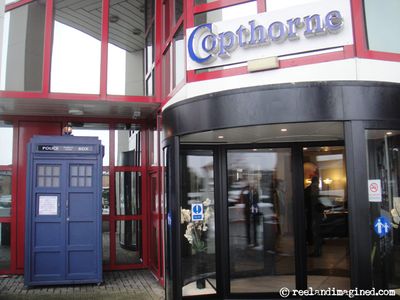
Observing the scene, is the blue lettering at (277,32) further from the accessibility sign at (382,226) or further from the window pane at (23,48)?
the window pane at (23,48)

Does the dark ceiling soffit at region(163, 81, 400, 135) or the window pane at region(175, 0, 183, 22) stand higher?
the window pane at region(175, 0, 183, 22)

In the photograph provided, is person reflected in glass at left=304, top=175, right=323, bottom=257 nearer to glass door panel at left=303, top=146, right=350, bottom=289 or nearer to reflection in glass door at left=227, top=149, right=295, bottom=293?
glass door panel at left=303, top=146, right=350, bottom=289

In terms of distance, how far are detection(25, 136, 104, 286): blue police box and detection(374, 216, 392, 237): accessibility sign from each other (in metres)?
4.37

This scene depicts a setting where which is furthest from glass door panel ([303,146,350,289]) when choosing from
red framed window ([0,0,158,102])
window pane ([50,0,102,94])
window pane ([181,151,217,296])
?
window pane ([50,0,102,94])

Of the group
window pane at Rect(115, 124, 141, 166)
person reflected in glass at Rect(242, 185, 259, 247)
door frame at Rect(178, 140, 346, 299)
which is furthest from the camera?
window pane at Rect(115, 124, 141, 166)

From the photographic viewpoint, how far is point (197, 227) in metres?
6.06

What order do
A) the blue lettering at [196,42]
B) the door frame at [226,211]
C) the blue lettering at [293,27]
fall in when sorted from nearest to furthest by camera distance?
1. the blue lettering at [293,27]
2. the blue lettering at [196,42]
3. the door frame at [226,211]

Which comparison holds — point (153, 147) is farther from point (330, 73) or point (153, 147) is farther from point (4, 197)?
point (330, 73)

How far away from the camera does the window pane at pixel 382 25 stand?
A: 4.55 m

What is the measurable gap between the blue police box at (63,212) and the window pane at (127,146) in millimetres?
1261

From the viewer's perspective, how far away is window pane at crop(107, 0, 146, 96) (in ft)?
24.2

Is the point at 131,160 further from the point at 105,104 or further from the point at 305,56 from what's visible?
the point at 305,56

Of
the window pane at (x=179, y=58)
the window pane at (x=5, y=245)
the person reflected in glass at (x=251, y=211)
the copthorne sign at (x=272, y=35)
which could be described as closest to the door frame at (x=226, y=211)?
the person reflected in glass at (x=251, y=211)

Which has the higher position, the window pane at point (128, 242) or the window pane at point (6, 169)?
the window pane at point (6, 169)
